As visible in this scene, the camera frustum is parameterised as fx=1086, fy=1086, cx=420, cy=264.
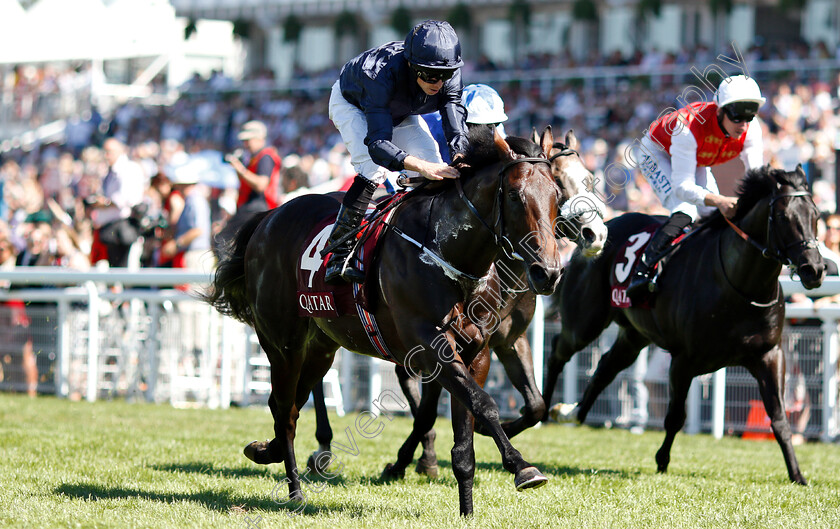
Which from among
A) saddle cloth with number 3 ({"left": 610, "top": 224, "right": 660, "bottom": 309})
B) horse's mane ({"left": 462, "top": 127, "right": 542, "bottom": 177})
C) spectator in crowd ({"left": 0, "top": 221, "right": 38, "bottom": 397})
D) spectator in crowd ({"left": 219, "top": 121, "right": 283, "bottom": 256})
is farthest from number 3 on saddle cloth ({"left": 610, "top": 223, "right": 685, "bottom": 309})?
spectator in crowd ({"left": 0, "top": 221, "right": 38, "bottom": 397})

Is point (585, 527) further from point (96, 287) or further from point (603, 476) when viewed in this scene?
point (96, 287)

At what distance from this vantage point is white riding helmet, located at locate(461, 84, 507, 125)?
23.7 ft

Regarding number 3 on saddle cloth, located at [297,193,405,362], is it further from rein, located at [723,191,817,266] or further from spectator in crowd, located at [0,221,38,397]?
spectator in crowd, located at [0,221,38,397]

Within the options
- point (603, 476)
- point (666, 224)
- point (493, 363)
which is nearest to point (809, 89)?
point (493, 363)

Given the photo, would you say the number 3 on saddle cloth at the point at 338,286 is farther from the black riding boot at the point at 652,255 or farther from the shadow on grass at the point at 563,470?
the black riding boot at the point at 652,255

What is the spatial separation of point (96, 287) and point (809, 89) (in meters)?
9.85

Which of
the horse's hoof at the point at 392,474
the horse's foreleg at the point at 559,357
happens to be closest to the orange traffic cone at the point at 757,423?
the horse's foreleg at the point at 559,357

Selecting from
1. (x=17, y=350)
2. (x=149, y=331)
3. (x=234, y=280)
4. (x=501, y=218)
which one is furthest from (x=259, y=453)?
(x=17, y=350)

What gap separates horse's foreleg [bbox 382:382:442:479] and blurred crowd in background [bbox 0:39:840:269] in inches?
168

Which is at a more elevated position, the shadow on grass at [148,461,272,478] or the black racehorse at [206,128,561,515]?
the black racehorse at [206,128,561,515]

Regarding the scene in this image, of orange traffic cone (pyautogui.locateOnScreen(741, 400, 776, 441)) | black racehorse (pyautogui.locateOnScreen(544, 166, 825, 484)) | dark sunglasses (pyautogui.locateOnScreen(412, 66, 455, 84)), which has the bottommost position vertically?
orange traffic cone (pyautogui.locateOnScreen(741, 400, 776, 441))

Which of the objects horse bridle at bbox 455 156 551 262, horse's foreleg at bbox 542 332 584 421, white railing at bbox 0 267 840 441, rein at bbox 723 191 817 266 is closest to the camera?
horse bridle at bbox 455 156 551 262

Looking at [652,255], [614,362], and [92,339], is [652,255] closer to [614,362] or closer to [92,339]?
[614,362]

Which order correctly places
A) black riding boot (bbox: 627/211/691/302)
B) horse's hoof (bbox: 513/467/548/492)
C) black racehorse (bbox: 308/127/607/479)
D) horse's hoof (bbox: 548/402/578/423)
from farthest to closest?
horse's hoof (bbox: 548/402/578/423), black riding boot (bbox: 627/211/691/302), black racehorse (bbox: 308/127/607/479), horse's hoof (bbox: 513/467/548/492)
